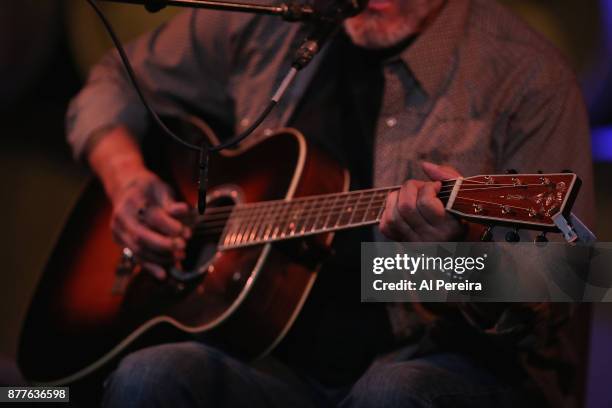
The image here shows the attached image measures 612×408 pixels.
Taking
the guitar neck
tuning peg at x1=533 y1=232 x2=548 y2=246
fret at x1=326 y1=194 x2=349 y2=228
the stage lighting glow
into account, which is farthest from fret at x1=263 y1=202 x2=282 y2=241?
the stage lighting glow

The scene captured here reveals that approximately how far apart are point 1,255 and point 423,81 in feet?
4.59

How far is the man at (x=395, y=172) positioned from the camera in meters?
1.31

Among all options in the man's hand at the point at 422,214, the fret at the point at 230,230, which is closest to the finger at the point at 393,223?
the man's hand at the point at 422,214

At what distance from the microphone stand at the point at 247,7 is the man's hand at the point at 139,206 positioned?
0.52 m

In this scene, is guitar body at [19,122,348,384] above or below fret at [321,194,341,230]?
below

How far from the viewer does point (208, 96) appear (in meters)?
1.91

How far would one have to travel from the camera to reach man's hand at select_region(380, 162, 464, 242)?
1212mm

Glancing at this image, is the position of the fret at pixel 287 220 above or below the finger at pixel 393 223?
below

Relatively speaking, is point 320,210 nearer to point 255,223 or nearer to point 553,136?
point 255,223

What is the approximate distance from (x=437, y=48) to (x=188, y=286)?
0.62 meters

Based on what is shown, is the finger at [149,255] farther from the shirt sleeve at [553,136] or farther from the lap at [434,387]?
the shirt sleeve at [553,136]

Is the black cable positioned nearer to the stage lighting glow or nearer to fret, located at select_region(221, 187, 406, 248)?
fret, located at select_region(221, 187, 406, 248)

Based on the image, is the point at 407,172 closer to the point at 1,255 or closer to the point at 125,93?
the point at 125,93

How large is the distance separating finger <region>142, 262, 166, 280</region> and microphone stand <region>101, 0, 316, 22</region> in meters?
0.57
